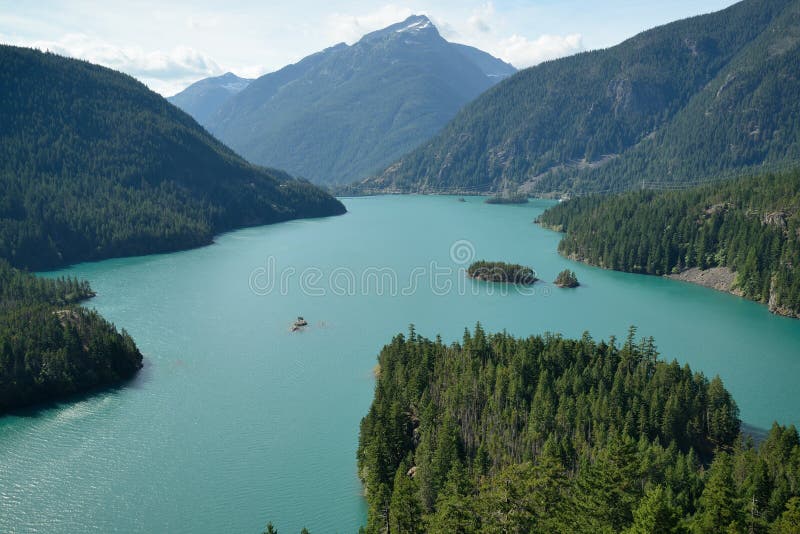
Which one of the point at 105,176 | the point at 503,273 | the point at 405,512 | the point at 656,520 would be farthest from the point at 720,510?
the point at 105,176

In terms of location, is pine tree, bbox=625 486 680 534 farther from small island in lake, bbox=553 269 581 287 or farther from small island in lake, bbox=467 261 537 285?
small island in lake, bbox=467 261 537 285

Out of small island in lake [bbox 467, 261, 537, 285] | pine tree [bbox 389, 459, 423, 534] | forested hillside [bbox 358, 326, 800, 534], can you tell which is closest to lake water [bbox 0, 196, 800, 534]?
small island in lake [bbox 467, 261, 537, 285]

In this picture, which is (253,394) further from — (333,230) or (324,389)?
(333,230)

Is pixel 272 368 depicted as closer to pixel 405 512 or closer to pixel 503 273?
pixel 405 512

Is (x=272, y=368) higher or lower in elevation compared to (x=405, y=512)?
lower

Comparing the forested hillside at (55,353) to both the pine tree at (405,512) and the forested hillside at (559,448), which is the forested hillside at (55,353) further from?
the pine tree at (405,512)

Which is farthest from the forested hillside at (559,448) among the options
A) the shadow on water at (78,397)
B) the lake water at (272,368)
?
the shadow on water at (78,397)
